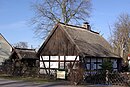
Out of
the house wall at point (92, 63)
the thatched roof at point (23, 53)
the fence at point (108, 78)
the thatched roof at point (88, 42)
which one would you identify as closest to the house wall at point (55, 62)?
the house wall at point (92, 63)

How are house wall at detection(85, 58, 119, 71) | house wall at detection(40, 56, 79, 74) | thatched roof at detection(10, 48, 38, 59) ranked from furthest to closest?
thatched roof at detection(10, 48, 38, 59)
house wall at detection(40, 56, 79, 74)
house wall at detection(85, 58, 119, 71)

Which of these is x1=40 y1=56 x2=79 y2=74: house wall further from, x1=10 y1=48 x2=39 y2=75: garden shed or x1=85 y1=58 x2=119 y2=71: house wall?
x1=10 y1=48 x2=39 y2=75: garden shed

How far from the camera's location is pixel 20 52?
4591 centimetres

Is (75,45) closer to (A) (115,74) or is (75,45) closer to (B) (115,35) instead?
(A) (115,74)

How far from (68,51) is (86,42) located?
3.71 meters

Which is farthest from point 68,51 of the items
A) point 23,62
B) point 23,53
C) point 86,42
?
point 23,53

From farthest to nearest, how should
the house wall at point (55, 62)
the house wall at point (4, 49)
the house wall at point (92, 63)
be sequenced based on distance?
the house wall at point (4, 49), the house wall at point (55, 62), the house wall at point (92, 63)

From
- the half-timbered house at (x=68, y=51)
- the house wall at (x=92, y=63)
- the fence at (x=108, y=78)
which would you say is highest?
the half-timbered house at (x=68, y=51)

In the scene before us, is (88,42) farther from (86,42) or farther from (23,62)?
(23,62)

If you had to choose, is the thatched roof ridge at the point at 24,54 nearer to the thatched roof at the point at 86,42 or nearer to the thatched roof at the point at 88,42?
the thatched roof at the point at 86,42

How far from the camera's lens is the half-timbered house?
34281 millimetres

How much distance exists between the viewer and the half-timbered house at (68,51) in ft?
112

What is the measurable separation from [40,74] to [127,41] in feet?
108

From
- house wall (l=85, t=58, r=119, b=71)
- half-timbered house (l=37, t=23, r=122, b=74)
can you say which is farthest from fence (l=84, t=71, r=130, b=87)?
house wall (l=85, t=58, r=119, b=71)
